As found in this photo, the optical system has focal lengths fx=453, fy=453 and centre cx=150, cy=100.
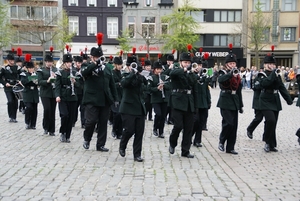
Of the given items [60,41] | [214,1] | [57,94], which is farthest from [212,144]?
[214,1]

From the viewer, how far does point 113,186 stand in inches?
→ 273

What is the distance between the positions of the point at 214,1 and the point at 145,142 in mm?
44782

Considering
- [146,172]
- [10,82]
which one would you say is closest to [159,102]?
[146,172]

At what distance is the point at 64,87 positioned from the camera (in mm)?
11328

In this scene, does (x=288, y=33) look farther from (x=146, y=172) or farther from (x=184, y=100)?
(x=146, y=172)

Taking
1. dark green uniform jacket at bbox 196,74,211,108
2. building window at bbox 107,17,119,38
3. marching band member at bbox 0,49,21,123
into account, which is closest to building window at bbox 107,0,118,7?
building window at bbox 107,17,119,38

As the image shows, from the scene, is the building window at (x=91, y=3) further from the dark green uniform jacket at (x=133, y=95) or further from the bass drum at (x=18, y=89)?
the dark green uniform jacket at (x=133, y=95)

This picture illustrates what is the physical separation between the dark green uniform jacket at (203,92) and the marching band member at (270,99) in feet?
4.51

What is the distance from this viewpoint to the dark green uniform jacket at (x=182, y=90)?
9.12 m

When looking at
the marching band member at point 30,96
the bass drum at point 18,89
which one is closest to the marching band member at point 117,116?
the marching band member at point 30,96

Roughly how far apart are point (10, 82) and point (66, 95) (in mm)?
4874

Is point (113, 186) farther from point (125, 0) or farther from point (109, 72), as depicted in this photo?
point (125, 0)

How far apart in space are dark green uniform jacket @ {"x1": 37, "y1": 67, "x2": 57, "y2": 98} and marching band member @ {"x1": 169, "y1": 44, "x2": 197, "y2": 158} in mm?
4102

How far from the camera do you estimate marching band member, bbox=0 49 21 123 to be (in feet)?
50.0
